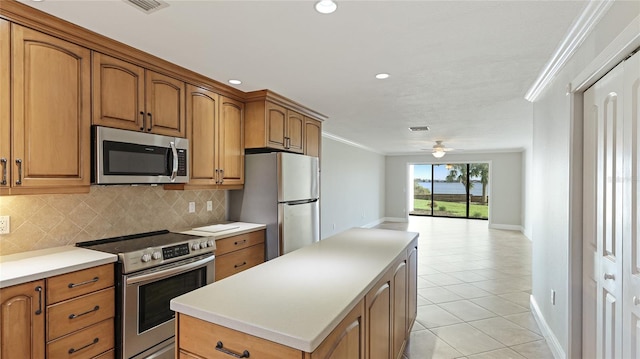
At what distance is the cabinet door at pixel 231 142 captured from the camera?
3.29 m

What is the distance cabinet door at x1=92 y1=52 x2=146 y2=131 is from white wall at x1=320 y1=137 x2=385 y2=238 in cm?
403

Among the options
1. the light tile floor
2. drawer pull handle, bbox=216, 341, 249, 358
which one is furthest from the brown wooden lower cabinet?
the light tile floor

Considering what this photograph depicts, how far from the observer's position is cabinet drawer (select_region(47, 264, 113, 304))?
5.98 ft

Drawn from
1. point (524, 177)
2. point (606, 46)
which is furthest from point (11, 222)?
point (524, 177)

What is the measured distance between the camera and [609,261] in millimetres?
1723

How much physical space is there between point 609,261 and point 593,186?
0.47 m

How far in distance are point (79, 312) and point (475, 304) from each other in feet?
12.2

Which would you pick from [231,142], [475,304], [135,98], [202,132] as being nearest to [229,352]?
[135,98]

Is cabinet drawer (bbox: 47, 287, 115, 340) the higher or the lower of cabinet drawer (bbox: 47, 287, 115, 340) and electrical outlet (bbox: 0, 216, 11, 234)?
the lower

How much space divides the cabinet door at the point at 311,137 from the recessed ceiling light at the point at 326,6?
2474mm

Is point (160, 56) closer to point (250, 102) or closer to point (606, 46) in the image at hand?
point (250, 102)

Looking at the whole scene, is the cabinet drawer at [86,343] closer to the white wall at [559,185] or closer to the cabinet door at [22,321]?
the cabinet door at [22,321]

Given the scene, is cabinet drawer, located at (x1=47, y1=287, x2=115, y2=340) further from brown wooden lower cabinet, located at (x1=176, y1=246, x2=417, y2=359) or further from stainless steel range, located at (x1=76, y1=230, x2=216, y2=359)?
brown wooden lower cabinet, located at (x1=176, y1=246, x2=417, y2=359)

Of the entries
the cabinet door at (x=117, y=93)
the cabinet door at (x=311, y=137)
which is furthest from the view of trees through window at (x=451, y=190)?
the cabinet door at (x=117, y=93)
